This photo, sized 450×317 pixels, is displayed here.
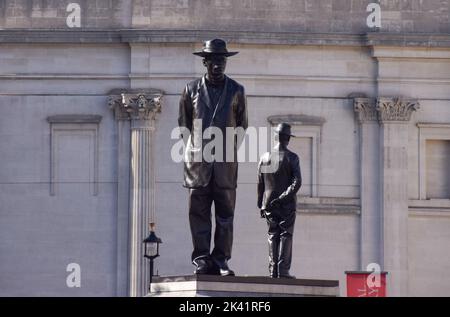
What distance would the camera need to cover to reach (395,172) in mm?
72375

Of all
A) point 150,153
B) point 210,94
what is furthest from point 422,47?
point 210,94

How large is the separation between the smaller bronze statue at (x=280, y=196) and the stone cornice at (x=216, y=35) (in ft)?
81.3

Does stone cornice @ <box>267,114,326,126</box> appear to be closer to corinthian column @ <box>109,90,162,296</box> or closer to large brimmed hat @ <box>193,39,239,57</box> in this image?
corinthian column @ <box>109,90,162,296</box>

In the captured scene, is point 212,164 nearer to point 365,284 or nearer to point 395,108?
point 365,284

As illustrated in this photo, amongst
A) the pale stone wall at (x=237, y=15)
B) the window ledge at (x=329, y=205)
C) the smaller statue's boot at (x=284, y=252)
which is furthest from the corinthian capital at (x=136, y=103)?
the smaller statue's boot at (x=284, y=252)

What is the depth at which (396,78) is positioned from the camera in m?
72.8

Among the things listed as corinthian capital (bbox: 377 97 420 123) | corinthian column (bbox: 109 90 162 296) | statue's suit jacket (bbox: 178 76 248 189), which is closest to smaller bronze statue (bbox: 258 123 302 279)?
statue's suit jacket (bbox: 178 76 248 189)

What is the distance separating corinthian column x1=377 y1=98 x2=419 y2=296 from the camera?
72000 mm

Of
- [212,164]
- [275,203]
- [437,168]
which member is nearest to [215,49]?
[212,164]

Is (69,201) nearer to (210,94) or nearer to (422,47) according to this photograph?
(422,47)

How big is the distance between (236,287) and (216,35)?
1213 inches

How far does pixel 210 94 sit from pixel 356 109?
96.9 ft

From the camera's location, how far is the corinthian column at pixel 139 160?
235 feet

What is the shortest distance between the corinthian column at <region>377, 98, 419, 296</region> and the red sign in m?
7.69
